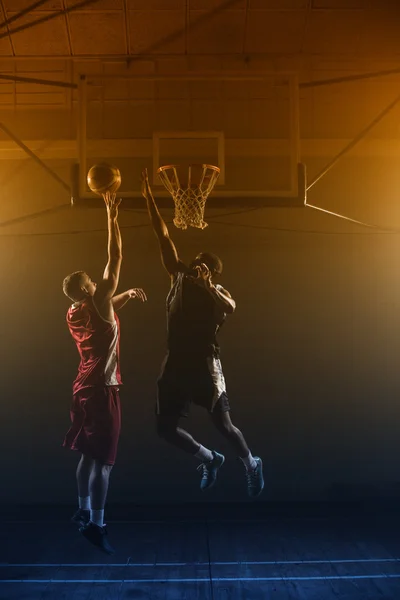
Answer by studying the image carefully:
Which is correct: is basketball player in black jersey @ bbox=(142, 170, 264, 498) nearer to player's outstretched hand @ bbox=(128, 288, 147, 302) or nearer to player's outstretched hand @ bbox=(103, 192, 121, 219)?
player's outstretched hand @ bbox=(128, 288, 147, 302)

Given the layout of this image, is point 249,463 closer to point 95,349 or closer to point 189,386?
point 189,386

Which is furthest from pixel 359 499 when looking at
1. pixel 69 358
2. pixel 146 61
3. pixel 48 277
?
pixel 146 61

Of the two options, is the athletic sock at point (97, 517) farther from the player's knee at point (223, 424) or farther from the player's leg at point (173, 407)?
the player's knee at point (223, 424)

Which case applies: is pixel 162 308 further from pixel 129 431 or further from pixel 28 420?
pixel 28 420

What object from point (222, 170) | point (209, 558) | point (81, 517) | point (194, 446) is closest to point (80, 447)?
point (81, 517)

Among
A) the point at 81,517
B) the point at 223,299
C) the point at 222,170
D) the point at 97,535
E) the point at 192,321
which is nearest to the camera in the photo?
the point at 222,170

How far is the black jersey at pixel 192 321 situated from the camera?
19.1 feet

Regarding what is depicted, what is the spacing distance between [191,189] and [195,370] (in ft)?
5.53

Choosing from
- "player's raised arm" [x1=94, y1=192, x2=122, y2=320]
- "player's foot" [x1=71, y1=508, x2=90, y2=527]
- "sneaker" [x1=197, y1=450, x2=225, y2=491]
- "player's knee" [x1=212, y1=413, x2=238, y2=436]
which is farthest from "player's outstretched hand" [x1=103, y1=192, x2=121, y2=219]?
"player's foot" [x1=71, y1=508, x2=90, y2=527]

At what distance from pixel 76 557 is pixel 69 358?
5.90ft

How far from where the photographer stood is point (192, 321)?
584cm

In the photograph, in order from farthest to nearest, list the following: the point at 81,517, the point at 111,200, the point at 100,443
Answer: the point at 100,443 < the point at 81,517 < the point at 111,200

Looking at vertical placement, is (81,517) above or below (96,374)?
below

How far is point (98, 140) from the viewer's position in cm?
612
